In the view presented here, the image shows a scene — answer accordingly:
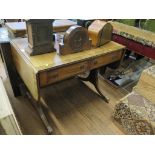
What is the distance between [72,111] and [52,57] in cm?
72

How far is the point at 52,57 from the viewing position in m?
1.23

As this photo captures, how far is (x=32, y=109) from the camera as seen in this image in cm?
168

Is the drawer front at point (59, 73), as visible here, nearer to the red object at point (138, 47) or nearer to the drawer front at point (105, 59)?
the drawer front at point (105, 59)

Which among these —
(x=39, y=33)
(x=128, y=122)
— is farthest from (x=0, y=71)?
(x=128, y=122)

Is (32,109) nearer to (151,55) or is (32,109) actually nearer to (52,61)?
(52,61)

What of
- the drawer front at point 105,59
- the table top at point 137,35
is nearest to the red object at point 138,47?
the table top at point 137,35

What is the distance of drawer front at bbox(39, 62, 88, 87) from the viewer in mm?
1127

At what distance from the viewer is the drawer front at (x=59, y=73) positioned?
3.70 feet

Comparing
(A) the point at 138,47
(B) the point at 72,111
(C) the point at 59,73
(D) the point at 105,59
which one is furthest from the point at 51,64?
(A) the point at 138,47

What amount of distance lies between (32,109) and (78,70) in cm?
74

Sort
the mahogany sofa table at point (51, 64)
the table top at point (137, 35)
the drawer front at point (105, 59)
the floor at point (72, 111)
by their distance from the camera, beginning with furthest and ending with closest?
1. the table top at point (137, 35)
2. the floor at point (72, 111)
3. the drawer front at point (105, 59)
4. the mahogany sofa table at point (51, 64)

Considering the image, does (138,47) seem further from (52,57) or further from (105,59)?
(52,57)

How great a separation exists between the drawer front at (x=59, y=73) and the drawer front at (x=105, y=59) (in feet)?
0.34

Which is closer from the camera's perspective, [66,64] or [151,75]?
[66,64]
